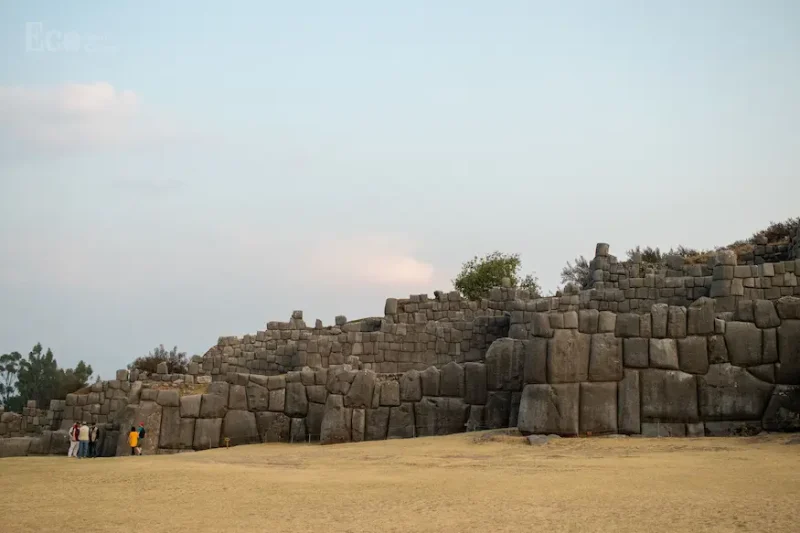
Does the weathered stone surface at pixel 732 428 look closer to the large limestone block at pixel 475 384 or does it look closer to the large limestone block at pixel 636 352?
the large limestone block at pixel 636 352

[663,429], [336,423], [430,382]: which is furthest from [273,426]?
[663,429]

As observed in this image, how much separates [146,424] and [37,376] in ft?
145

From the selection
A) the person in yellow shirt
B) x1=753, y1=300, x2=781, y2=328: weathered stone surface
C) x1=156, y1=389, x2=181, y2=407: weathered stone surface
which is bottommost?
the person in yellow shirt

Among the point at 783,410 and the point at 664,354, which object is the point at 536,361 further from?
the point at 783,410

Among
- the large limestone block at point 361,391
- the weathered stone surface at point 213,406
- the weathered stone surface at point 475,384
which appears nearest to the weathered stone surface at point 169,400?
the weathered stone surface at point 213,406

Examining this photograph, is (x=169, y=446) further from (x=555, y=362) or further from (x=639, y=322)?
(x=639, y=322)

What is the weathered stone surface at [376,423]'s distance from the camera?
17.4 m

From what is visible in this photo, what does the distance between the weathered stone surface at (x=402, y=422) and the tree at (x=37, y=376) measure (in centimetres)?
4266

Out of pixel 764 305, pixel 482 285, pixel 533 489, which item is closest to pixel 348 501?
pixel 533 489

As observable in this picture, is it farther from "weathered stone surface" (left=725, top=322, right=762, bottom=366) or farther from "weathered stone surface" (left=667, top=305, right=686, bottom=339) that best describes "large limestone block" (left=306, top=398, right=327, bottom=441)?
"weathered stone surface" (left=725, top=322, right=762, bottom=366)

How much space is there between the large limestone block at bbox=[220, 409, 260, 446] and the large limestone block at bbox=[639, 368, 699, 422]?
25.5ft

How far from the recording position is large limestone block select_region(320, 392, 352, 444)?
17281 mm

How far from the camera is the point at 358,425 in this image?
17.4 metres

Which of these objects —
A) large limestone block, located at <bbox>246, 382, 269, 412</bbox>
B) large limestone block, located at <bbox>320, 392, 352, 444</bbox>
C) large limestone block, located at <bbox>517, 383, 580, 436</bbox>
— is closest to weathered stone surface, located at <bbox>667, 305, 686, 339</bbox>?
large limestone block, located at <bbox>517, 383, 580, 436</bbox>
